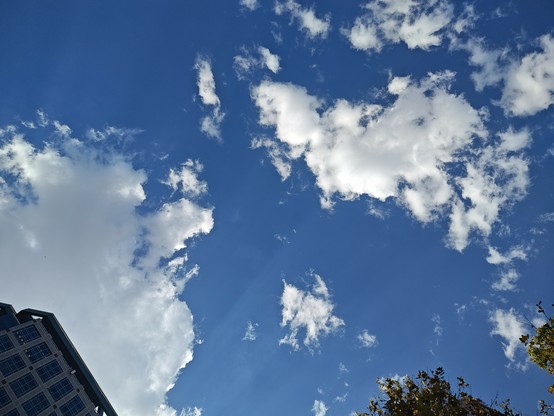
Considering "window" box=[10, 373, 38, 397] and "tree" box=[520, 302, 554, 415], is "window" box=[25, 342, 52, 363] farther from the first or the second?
"tree" box=[520, 302, 554, 415]

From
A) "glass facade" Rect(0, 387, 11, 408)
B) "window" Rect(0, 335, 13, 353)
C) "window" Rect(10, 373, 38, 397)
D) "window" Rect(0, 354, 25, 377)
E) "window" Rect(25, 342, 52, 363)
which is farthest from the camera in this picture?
"window" Rect(25, 342, 52, 363)

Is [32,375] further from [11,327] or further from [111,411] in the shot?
[111,411]

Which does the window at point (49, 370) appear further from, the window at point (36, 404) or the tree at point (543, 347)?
the tree at point (543, 347)

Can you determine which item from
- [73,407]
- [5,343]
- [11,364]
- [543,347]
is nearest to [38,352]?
[5,343]

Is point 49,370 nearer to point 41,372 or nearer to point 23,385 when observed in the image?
point 41,372

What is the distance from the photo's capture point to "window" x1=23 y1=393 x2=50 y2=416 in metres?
48.6

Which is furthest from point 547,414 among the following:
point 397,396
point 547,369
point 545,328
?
point 397,396

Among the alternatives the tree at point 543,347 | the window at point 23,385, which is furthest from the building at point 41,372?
the tree at point 543,347

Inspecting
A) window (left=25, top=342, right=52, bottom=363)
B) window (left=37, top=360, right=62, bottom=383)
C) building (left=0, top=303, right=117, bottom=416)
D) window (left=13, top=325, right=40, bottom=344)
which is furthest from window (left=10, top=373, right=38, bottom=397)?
window (left=13, top=325, right=40, bottom=344)

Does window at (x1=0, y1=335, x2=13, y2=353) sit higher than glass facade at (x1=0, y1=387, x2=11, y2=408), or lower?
higher

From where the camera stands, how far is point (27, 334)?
5734 cm

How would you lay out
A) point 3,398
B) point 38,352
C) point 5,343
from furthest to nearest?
point 38,352 → point 5,343 → point 3,398

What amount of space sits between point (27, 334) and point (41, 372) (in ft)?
23.0

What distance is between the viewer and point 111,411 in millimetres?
66438
